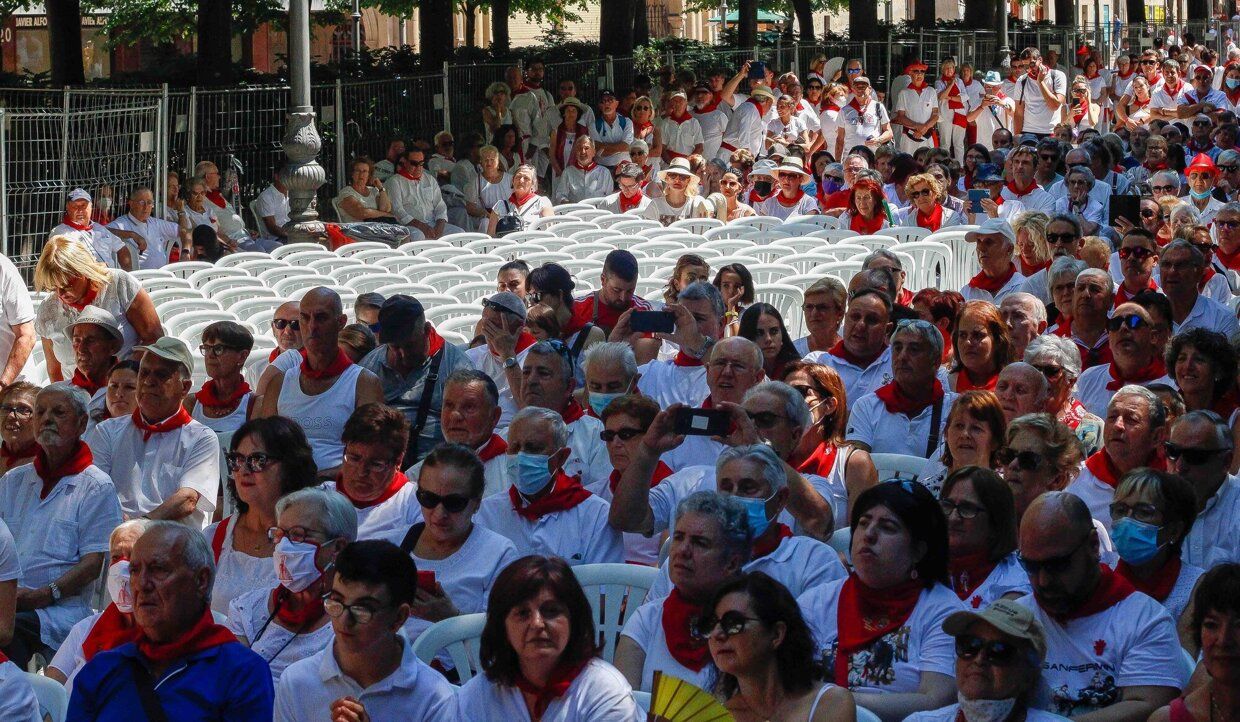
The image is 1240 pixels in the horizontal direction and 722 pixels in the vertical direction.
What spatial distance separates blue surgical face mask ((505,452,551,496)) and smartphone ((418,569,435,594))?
758 millimetres

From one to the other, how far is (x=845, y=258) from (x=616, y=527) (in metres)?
6.16

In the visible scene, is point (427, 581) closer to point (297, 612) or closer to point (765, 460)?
point (297, 612)

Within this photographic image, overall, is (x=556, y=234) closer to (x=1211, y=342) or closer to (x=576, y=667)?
(x=1211, y=342)

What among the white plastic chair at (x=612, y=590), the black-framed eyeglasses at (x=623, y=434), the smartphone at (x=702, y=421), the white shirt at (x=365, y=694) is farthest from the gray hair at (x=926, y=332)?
the white shirt at (x=365, y=694)

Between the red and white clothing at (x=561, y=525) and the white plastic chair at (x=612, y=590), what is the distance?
33 centimetres

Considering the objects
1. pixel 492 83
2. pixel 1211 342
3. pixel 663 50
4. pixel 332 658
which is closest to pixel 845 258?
pixel 1211 342

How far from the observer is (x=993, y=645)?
4062 millimetres

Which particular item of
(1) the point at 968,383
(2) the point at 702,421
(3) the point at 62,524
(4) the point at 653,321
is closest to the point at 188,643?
(2) the point at 702,421

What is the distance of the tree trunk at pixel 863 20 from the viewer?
31.1m

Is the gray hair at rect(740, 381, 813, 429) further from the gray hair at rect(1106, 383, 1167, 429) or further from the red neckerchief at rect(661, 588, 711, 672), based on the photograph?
the red neckerchief at rect(661, 588, 711, 672)

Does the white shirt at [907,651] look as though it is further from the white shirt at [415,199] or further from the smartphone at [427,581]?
the white shirt at [415,199]

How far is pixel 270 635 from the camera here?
5.27 m

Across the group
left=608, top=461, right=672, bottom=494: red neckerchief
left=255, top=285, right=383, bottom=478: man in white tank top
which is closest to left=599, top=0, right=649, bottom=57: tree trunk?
left=255, top=285, right=383, bottom=478: man in white tank top

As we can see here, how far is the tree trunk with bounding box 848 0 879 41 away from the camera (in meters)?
31.1
